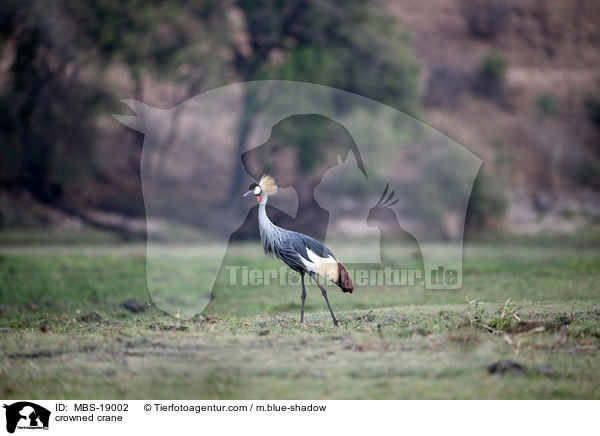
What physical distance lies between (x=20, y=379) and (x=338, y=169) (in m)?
21.6

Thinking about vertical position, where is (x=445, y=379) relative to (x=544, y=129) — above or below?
below

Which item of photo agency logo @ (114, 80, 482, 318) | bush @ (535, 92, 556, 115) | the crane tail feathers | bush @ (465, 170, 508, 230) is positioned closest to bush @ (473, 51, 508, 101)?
bush @ (535, 92, 556, 115)

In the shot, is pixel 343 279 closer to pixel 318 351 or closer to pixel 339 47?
pixel 318 351

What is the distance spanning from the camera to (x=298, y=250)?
28.5ft

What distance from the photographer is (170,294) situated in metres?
14.3

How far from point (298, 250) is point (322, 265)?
368 mm

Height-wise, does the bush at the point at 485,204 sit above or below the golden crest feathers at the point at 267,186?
above

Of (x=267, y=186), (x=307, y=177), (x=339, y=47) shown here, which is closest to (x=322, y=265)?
(x=267, y=186)

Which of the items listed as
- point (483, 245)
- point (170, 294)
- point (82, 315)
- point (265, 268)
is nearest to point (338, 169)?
point (483, 245)

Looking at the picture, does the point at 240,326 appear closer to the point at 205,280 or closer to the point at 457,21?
the point at 205,280

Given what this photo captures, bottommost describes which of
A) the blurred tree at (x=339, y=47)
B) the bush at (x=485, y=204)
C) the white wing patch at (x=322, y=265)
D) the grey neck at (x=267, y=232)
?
the white wing patch at (x=322, y=265)

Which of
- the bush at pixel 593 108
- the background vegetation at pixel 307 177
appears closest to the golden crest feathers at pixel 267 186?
the background vegetation at pixel 307 177
